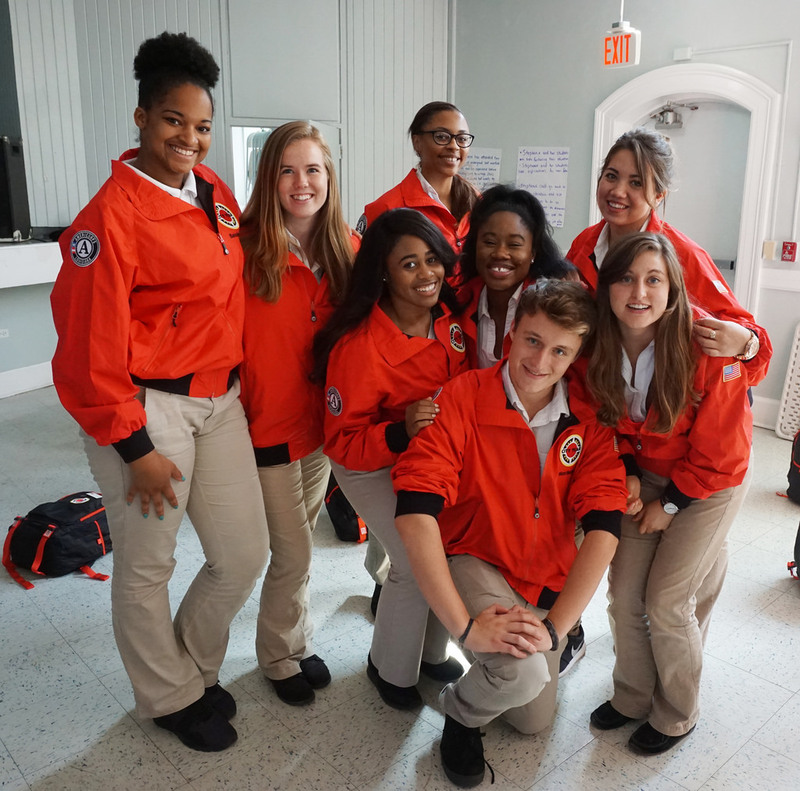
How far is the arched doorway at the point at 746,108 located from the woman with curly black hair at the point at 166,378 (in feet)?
12.5

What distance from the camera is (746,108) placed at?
468 centimetres

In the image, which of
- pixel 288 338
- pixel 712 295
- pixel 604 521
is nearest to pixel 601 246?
pixel 712 295

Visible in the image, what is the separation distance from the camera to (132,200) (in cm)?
170

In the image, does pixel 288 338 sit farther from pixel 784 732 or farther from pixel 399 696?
pixel 784 732

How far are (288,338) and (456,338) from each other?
0.48 meters

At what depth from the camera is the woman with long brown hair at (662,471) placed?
6.02ft

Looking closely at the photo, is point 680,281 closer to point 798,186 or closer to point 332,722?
point 332,722

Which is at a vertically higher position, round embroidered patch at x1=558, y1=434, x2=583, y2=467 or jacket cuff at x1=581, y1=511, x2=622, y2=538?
round embroidered patch at x1=558, y1=434, x2=583, y2=467

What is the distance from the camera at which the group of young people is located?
1756 millimetres

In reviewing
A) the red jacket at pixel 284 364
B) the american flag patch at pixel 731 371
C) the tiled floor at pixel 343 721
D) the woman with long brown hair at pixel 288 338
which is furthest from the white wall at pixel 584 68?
the red jacket at pixel 284 364

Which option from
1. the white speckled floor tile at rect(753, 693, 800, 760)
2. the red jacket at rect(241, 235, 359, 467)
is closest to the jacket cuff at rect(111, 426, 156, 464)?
the red jacket at rect(241, 235, 359, 467)

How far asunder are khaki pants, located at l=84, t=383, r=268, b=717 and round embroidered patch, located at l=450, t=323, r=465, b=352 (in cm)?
62

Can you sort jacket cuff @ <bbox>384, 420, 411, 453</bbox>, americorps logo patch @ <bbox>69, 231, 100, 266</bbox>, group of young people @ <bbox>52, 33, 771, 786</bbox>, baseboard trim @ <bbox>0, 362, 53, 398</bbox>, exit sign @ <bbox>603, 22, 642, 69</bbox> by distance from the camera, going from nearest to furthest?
americorps logo patch @ <bbox>69, 231, 100, 266</bbox> < group of young people @ <bbox>52, 33, 771, 786</bbox> < jacket cuff @ <bbox>384, 420, 411, 453</bbox> < exit sign @ <bbox>603, 22, 642, 69</bbox> < baseboard trim @ <bbox>0, 362, 53, 398</bbox>

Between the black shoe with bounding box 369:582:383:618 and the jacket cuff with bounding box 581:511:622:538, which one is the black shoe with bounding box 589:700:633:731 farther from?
the black shoe with bounding box 369:582:383:618
